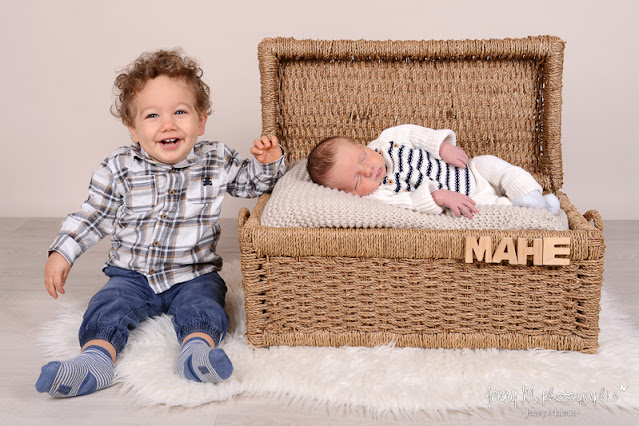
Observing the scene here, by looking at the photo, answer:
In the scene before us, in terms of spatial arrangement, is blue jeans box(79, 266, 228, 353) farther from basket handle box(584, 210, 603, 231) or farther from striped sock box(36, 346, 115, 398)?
basket handle box(584, 210, 603, 231)

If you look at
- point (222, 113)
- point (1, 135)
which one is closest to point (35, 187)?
point (1, 135)

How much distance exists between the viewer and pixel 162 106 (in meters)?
1.67

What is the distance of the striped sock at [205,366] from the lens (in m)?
1.42

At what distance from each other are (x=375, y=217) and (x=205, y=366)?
0.52m

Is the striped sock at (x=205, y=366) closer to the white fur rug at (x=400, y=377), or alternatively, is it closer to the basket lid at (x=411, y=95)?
the white fur rug at (x=400, y=377)

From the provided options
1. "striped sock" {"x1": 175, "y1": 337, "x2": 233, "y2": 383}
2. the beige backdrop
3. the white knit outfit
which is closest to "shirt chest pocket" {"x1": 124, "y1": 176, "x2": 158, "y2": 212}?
"striped sock" {"x1": 175, "y1": 337, "x2": 233, "y2": 383}

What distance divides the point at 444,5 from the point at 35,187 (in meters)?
1.92

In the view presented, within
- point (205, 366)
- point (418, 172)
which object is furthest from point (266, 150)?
point (205, 366)

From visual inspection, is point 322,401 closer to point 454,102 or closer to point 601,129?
point 454,102

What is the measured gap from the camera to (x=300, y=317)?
1.60 metres

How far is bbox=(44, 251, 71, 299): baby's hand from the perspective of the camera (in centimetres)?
160

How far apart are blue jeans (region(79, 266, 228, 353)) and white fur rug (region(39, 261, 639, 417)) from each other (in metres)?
0.06

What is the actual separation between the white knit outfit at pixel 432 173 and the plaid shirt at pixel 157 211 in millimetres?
328

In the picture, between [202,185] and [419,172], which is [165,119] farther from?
[419,172]
